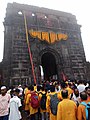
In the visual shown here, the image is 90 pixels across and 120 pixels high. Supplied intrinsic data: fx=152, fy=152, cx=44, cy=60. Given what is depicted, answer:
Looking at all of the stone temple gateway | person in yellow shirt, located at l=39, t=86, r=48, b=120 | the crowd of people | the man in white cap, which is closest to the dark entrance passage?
the stone temple gateway

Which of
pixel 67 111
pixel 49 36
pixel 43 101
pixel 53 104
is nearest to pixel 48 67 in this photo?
pixel 49 36

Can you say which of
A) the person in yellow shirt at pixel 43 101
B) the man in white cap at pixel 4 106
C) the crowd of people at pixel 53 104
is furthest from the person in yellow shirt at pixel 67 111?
the person in yellow shirt at pixel 43 101

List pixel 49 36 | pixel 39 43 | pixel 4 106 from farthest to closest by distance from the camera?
pixel 49 36 < pixel 39 43 < pixel 4 106

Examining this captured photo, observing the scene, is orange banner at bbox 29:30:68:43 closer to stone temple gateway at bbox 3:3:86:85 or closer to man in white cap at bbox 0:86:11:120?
stone temple gateway at bbox 3:3:86:85

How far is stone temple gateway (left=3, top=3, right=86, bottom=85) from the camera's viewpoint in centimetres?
1373

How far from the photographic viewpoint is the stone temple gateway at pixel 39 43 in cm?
1373

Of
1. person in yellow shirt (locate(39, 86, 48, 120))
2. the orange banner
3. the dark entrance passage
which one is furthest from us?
the dark entrance passage

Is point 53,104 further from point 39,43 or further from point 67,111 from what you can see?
point 39,43

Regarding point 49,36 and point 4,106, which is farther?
point 49,36

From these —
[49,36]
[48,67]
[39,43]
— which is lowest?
[48,67]

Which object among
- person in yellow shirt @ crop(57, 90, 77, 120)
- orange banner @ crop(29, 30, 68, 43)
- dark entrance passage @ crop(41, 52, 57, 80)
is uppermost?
orange banner @ crop(29, 30, 68, 43)

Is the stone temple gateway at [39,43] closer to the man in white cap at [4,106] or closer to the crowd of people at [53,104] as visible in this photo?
the crowd of people at [53,104]

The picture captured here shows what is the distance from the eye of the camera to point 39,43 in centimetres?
1530

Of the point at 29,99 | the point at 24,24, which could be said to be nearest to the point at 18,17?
the point at 24,24
